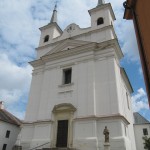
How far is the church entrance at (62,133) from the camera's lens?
1552cm

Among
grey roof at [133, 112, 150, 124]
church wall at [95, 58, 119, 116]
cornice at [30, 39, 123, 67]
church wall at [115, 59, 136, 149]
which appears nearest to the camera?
church wall at [95, 58, 119, 116]

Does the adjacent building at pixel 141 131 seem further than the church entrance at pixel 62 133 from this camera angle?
Yes

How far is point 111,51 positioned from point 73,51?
3.86 metres

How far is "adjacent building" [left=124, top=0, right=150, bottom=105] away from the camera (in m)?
6.05

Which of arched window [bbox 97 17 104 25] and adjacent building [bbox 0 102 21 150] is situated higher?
arched window [bbox 97 17 104 25]

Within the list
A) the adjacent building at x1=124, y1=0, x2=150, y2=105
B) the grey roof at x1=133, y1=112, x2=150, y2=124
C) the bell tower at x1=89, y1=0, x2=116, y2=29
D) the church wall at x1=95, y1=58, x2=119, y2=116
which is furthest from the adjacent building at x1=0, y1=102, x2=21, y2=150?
the adjacent building at x1=124, y1=0, x2=150, y2=105

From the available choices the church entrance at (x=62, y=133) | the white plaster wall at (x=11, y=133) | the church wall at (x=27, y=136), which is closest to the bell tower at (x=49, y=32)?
the church wall at (x=27, y=136)

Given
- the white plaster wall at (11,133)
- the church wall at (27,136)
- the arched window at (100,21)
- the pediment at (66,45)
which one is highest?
the arched window at (100,21)

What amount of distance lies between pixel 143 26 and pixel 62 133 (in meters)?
11.9

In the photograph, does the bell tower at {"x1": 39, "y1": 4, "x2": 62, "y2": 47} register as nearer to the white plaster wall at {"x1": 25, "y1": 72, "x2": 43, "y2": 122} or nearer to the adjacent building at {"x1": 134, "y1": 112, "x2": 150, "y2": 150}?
the white plaster wall at {"x1": 25, "y1": 72, "x2": 43, "y2": 122}

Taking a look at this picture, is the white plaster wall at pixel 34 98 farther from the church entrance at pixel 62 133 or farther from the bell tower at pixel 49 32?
the bell tower at pixel 49 32

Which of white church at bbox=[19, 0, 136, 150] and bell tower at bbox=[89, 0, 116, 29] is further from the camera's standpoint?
bell tower at bbox=[89, 0, 116, 29]

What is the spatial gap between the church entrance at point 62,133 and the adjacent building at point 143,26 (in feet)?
35.7

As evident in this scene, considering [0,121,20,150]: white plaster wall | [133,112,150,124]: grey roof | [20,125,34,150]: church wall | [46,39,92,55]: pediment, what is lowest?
[20,125,34,150]: church wall
